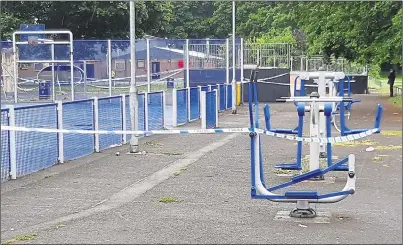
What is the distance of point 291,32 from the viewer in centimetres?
5869

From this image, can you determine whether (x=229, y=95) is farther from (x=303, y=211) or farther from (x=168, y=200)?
(x=303, y=211)

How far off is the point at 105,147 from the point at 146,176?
3.62m

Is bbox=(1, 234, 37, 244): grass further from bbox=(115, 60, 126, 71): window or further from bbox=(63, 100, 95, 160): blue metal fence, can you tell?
bbox=(115, 60, 126, 71): window

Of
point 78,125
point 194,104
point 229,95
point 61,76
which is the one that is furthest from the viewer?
point 229,95

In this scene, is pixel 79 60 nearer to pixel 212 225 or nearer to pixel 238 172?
pixel 238 172

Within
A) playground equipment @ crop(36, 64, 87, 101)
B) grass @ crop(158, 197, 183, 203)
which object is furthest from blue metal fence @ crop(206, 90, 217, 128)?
grass @ crop(158, 197, 183, 203)

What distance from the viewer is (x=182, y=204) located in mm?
8562

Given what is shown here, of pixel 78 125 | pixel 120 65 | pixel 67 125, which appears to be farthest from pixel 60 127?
pixel 120 65

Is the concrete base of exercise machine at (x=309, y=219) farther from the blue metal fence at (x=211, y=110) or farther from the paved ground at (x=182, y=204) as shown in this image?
the blue metal fence at (x=211, y=110)

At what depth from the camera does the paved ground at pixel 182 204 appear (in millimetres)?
6941

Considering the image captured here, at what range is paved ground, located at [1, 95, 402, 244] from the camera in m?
6.94

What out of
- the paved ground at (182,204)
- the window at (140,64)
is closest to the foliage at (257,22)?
the window at (140,64)

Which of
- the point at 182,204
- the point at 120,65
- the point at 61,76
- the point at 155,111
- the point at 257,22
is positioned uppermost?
the point at 257,22

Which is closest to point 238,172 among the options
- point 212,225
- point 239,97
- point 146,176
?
point 146,176
